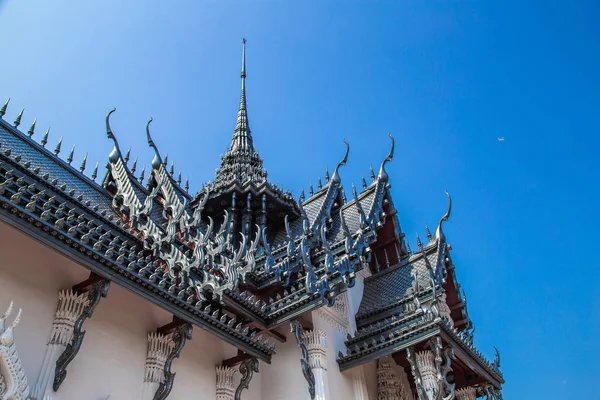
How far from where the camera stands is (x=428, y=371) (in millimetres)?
8562

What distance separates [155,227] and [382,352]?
432 cm

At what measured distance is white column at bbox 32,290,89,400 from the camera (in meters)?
5.25

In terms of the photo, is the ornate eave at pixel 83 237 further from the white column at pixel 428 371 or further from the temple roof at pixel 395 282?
the temple roof at pixel 395 282

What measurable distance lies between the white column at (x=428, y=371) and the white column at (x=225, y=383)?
3119mm

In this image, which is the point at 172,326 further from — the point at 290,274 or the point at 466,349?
the point at 466,349

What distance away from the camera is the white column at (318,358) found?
8.11 metres

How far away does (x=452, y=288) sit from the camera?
11992 mm

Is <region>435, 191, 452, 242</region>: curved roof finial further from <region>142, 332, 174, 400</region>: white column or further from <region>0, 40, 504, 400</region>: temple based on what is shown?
<region>142, 332, 174, 400</region>: white column

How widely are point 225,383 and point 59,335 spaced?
281 cm

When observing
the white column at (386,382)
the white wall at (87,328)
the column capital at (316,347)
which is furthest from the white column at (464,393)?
the white wall at (87,328)

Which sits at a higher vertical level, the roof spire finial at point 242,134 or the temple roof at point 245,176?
the roof spire finial at point 242,134

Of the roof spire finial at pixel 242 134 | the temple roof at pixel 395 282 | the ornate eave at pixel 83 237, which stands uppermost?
the roof spire finial at pixel 242 134

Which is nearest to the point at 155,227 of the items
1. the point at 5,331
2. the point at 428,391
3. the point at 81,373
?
the point at 81,373

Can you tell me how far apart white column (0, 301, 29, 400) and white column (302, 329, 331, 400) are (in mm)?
4462
